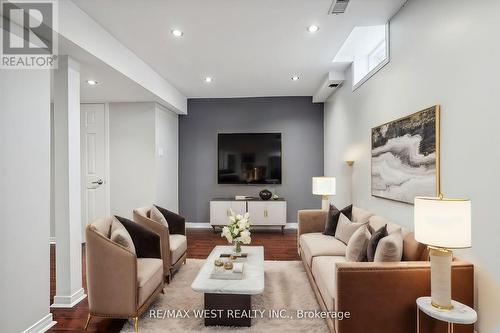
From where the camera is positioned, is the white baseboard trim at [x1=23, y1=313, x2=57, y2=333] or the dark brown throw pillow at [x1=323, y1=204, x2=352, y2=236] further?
the dark brown throw pillow at [x1=323, y1=204, x2=352, y2=236]

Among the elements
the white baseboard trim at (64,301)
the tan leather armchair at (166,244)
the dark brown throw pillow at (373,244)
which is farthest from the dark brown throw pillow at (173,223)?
the dark brown throw pillow at (373,244)

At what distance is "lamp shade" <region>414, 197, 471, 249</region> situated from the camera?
4.92 ft

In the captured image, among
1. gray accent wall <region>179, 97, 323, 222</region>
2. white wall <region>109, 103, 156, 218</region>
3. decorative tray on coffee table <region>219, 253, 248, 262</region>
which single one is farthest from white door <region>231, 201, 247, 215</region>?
decorative tray on coffee table <region>219, 253, 248, 262</region>

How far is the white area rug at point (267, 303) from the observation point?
2322 millimetres

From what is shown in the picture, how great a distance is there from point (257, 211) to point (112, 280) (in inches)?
139

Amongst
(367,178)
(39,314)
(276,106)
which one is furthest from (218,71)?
(39,314)

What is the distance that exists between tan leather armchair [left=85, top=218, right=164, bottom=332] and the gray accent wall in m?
3.75

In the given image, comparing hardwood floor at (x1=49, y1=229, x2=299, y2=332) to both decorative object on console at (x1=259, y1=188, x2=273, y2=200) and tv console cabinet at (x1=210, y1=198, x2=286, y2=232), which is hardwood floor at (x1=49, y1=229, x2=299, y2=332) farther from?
decorative object on console at (x1=259, y1=188, x2=273, y2=200)

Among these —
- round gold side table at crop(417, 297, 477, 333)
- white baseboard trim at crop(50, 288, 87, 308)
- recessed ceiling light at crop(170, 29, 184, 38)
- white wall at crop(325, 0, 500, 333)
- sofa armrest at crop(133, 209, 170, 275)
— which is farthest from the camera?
sofa armrest at crop(133, 209, 170, 275)

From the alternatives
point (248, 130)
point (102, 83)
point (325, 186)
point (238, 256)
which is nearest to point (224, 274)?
point (238, 256)

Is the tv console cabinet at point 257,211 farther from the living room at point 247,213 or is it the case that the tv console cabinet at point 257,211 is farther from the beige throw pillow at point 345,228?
the beige throw pillow at point 345,228

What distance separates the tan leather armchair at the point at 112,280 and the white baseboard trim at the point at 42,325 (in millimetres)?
361

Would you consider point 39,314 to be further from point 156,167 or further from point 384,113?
point 384,113

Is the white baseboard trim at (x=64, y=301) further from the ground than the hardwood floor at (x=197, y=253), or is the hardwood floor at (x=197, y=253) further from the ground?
the white baseboard trim at (x=64, y=301)
